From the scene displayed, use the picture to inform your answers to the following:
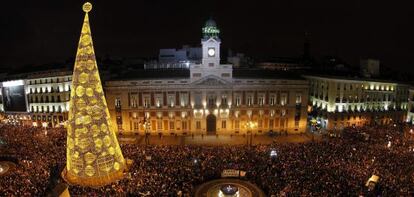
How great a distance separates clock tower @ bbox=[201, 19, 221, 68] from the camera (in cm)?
5500

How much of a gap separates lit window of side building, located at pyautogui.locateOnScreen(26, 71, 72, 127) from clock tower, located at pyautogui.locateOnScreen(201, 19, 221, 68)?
25448mm

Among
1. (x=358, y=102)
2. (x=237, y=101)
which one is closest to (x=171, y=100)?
(x=237, y=101)

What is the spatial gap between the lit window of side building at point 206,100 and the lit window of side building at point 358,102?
21.5ft

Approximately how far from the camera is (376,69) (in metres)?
70.2

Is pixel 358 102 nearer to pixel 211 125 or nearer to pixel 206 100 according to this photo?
pixel 211 125

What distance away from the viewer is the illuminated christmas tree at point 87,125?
28.0m

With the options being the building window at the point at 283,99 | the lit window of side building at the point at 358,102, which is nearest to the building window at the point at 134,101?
the building window at the point at 283,99

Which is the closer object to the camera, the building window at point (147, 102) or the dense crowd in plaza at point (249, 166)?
the dense crowd in plaza at point (249, 166)

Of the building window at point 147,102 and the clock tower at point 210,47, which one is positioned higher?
the clock tower at point 210,47

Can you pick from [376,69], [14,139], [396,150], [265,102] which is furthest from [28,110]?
[376,69]

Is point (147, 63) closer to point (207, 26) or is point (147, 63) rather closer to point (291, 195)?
point (207, 26)

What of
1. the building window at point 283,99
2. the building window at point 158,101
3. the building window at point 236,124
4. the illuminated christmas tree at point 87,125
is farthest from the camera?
the building window at point 283,99

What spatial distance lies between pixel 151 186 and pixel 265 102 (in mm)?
33272

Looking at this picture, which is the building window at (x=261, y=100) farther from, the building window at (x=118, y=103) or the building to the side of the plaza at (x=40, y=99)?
the building to the side of the plaza at (x=40, y=99)
